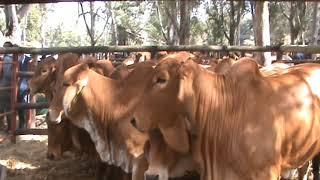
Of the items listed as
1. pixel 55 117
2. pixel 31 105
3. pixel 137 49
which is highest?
pixel 137 49

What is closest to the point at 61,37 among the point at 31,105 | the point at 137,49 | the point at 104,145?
the point at 31,105

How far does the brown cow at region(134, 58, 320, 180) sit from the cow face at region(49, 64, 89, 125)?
1406 millimetres

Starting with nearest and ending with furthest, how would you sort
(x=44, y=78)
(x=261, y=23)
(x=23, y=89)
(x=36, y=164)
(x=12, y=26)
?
1. (x=44, y=78)
2. (x=36, y=164)
3. (x=23, y=89)
4. (x=261, y=23)
5. (x=12, y=26)

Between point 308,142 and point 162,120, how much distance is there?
119 centimetres

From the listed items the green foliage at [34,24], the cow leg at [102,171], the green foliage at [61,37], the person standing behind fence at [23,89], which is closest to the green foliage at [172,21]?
the green foliage at [34,24]

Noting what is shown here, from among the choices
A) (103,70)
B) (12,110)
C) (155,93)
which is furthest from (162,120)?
(12,110)

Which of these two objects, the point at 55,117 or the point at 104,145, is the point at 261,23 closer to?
the point at 104,145

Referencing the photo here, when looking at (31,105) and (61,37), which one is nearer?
(31,105)

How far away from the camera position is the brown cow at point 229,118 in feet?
11.9

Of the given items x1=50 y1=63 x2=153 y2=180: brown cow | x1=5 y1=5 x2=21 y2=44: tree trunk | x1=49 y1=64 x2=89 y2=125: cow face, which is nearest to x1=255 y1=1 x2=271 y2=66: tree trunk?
x1=50 y1=63 x2=153 y2=180: brown cow

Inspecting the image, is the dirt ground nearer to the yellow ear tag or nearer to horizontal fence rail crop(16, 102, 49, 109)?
horizontal fence rail crop(16, 102, 49, 109)

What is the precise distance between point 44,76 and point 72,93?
1429 mm

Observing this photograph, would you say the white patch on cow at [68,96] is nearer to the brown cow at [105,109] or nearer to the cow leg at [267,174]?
the brown cow at [105,109]

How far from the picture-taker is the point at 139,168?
485 cm
